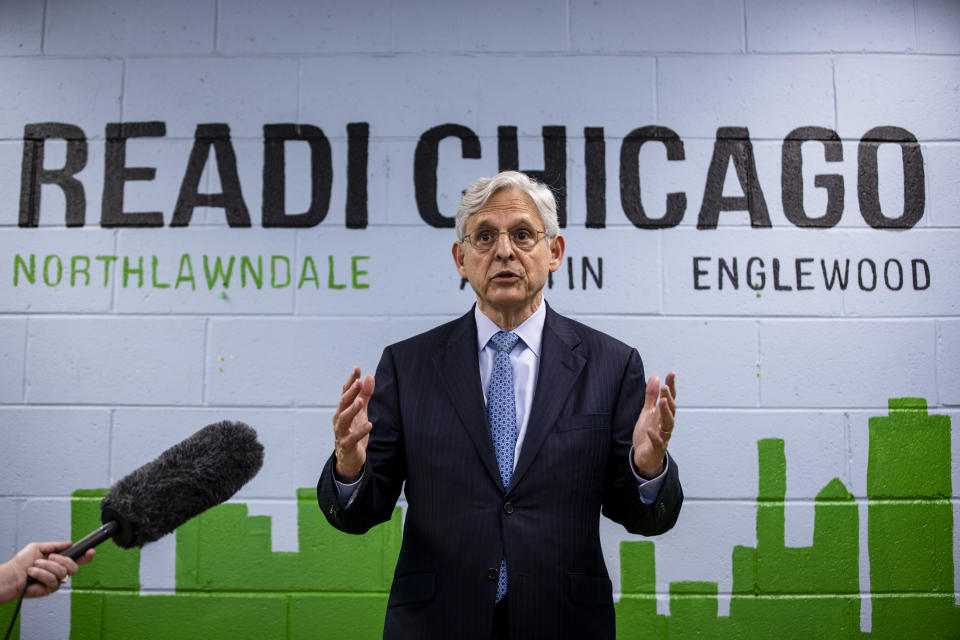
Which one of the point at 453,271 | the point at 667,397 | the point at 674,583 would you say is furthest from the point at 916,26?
the point at 674,583

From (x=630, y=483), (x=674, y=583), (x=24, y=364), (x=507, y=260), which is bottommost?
(x=674, y=583)

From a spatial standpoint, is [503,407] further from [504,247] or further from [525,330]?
[504,247]

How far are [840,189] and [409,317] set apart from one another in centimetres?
141

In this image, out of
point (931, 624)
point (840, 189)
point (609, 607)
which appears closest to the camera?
point (609, 607)

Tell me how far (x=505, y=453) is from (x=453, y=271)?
0.86 m

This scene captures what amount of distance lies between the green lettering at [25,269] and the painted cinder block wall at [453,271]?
1 cm

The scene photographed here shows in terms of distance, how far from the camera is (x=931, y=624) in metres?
1.96

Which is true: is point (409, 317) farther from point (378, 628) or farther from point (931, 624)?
point (931, 624)

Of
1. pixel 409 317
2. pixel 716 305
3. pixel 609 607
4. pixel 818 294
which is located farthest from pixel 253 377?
pixel 818 294

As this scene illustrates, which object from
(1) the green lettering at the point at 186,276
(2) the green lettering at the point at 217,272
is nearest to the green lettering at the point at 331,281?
(2) the green lettering at the point at 217,272

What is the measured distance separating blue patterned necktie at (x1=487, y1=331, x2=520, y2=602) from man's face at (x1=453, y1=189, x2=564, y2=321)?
0.26 ft

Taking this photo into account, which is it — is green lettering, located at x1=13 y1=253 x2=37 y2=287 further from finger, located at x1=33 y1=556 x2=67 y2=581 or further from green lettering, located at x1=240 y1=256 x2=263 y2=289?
finger, located at x1=33 y1=556 x2=67 y2=581

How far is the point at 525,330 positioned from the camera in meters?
1.47

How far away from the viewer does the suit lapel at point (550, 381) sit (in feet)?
4.28
